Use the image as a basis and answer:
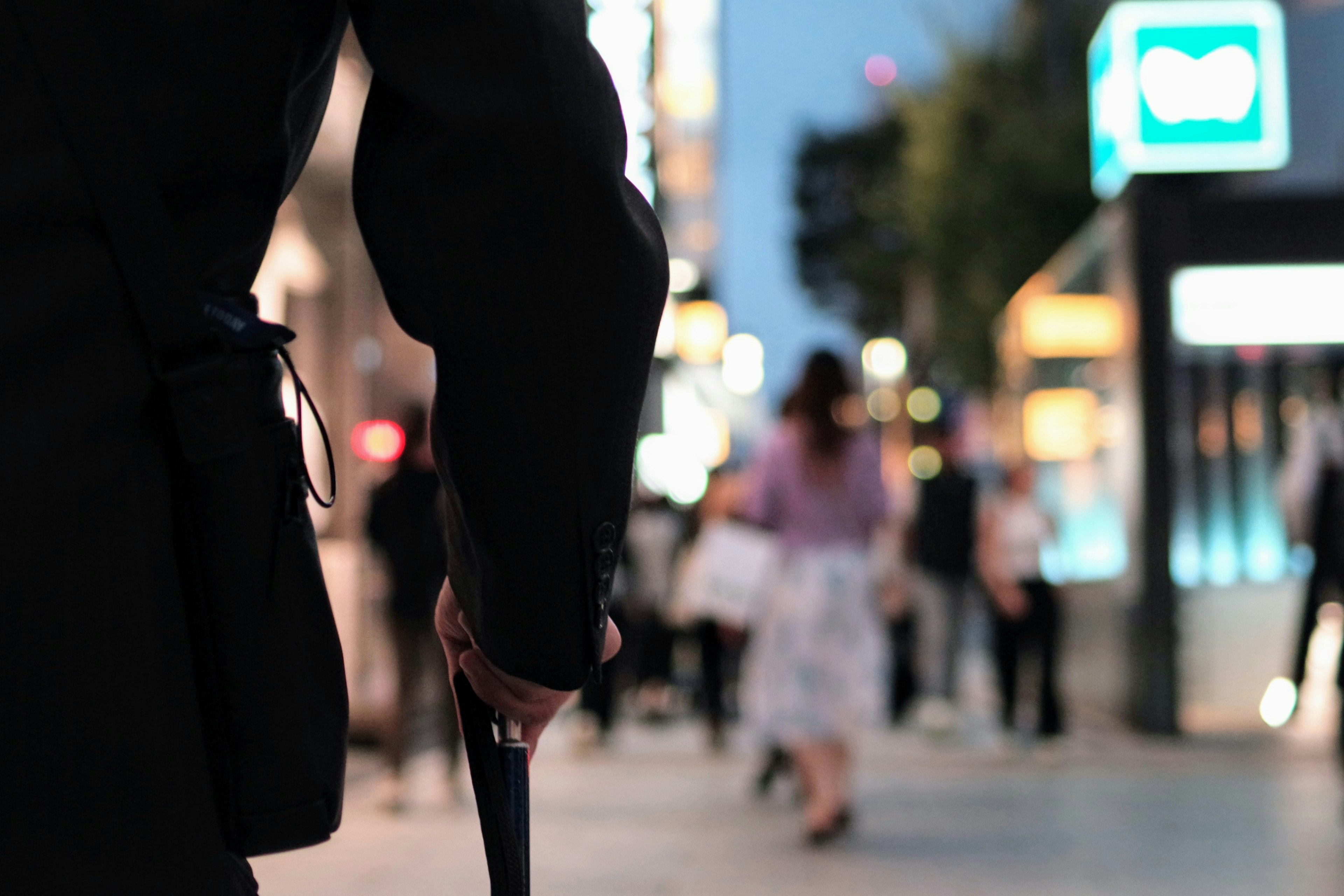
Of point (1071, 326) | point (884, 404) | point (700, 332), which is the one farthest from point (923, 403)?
point (1071, 326)

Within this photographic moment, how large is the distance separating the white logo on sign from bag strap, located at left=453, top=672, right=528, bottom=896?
34.6ft

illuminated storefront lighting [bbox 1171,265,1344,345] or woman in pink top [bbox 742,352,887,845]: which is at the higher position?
illuminated storefront lighting [bbox 1171,265,1344,345]

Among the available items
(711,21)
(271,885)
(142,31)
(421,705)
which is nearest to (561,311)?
(142,31)

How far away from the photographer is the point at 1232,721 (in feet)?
34.6

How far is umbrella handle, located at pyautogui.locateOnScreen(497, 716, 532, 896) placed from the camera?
1.27m

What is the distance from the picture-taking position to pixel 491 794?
1287mm

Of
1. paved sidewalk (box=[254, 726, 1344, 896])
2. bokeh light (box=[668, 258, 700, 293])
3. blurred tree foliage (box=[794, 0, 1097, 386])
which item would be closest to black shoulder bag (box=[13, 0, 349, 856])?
paved sidewalk (box=[254, 726, 1344, 896])

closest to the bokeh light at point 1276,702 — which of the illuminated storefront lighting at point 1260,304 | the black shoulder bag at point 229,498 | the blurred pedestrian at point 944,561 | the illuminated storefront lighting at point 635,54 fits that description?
the blurred pedestrian at point 944,561

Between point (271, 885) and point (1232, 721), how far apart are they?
274 inches

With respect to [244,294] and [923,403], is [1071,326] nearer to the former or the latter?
[244,294]

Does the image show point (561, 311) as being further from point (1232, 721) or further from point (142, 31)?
point (1232, 721)

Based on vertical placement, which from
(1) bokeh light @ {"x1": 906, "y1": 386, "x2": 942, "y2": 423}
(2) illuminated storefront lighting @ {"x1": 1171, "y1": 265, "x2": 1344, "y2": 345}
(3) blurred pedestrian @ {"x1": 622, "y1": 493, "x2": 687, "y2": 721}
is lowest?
(3) blurred pedestrian @ {"x1": 622, "y1": 493, "x2": 687, "y2": 721}

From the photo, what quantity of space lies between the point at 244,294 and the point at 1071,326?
42.1ft

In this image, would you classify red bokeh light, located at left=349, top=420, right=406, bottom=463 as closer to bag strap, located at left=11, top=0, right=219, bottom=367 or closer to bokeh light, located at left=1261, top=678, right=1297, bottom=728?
bokeh light, located at left=1261, top=678, right=1297, bottom=728
